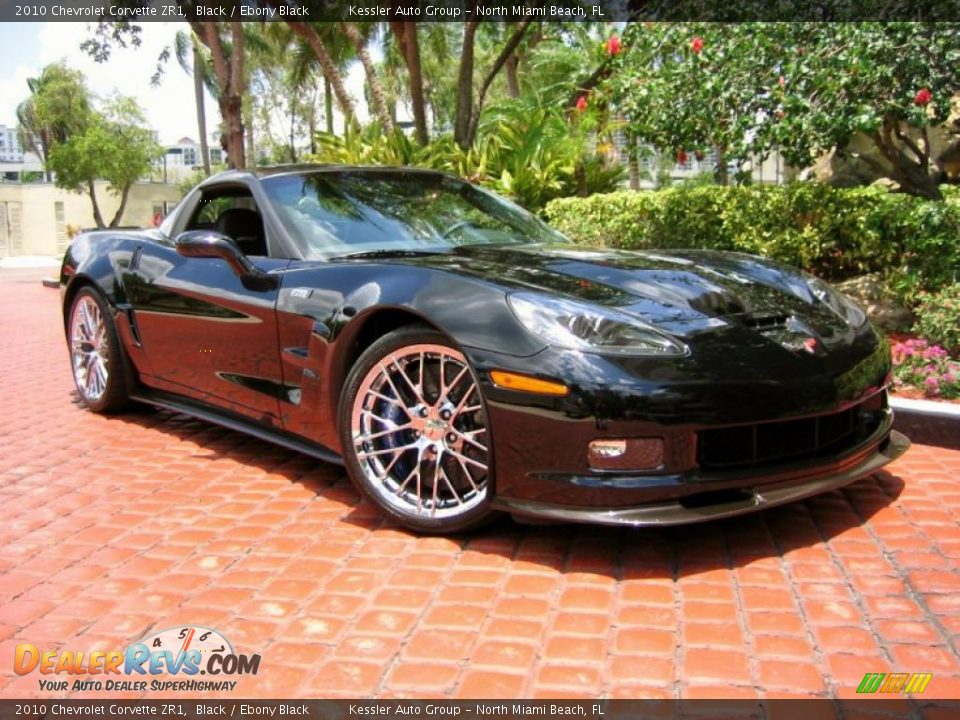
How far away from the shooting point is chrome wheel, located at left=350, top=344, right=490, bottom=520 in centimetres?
295

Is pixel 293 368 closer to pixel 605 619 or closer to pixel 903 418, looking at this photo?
pixel 605 619

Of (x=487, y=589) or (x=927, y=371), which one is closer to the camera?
(x=487, y=589)

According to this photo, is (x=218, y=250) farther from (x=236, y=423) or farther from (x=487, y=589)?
(x=487, y=589)

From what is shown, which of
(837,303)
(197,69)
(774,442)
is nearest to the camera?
(774,442)

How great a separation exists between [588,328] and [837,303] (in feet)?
4.20

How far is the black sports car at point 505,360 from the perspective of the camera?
266 cm

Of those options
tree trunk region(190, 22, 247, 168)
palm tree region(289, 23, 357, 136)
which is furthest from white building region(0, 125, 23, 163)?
tree trunk region(190, 22, 247, 168)

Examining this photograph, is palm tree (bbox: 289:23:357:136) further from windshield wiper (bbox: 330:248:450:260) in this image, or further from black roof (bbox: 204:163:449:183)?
windshield wiper (bbox: 330:248:450:260)

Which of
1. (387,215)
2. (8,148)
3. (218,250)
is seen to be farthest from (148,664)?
(8,148)

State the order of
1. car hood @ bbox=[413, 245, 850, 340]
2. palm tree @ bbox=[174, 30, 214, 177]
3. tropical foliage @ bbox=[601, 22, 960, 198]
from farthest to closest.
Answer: palm tree @ bbox=[174, 30, 214, 177] → tropical foliage @ bbox=[601, 22, 960, 198] → car hood @ bbox=[413, 245, 850, 340]

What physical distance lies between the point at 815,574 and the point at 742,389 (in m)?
0.62

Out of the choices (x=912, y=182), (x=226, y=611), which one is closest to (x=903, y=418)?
(x=226, y=611)

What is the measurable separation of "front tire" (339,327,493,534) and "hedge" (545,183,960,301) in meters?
3.90

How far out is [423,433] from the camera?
3062mm
